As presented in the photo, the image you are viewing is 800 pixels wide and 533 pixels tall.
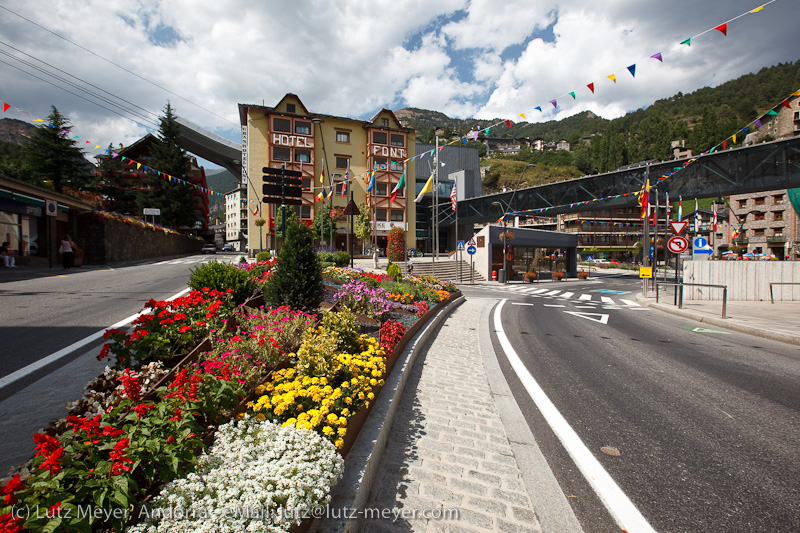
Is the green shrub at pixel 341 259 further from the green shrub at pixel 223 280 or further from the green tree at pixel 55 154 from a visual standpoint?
the green tree at pixel 55 154

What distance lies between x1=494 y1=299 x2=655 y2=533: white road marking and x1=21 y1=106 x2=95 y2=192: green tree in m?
40.6

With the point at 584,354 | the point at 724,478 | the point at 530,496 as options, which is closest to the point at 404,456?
the point at 530,496

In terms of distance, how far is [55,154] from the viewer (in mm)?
31375

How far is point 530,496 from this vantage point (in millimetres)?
2826

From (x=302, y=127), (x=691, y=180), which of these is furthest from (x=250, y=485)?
(x=302, y=127)

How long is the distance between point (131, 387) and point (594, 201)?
31.7 meters

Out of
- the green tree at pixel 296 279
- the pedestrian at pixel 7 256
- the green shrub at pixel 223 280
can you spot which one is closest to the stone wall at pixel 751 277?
the green tree at pixel 296 279

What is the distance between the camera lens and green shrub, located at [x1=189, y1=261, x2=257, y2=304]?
6145 mm

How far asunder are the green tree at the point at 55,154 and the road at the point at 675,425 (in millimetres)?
40778

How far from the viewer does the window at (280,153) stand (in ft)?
138

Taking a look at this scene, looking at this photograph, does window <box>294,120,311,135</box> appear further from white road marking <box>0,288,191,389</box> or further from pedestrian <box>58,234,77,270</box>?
white road marking <box>0,288,191,389</box>

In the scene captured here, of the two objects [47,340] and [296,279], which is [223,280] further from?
[47,340]

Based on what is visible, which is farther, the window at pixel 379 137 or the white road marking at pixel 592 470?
the window at pixel 379 137

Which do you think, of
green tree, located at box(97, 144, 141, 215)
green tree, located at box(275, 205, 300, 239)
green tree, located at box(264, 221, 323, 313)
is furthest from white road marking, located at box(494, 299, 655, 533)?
green tree, located at box(97, 144, 141, 215)
